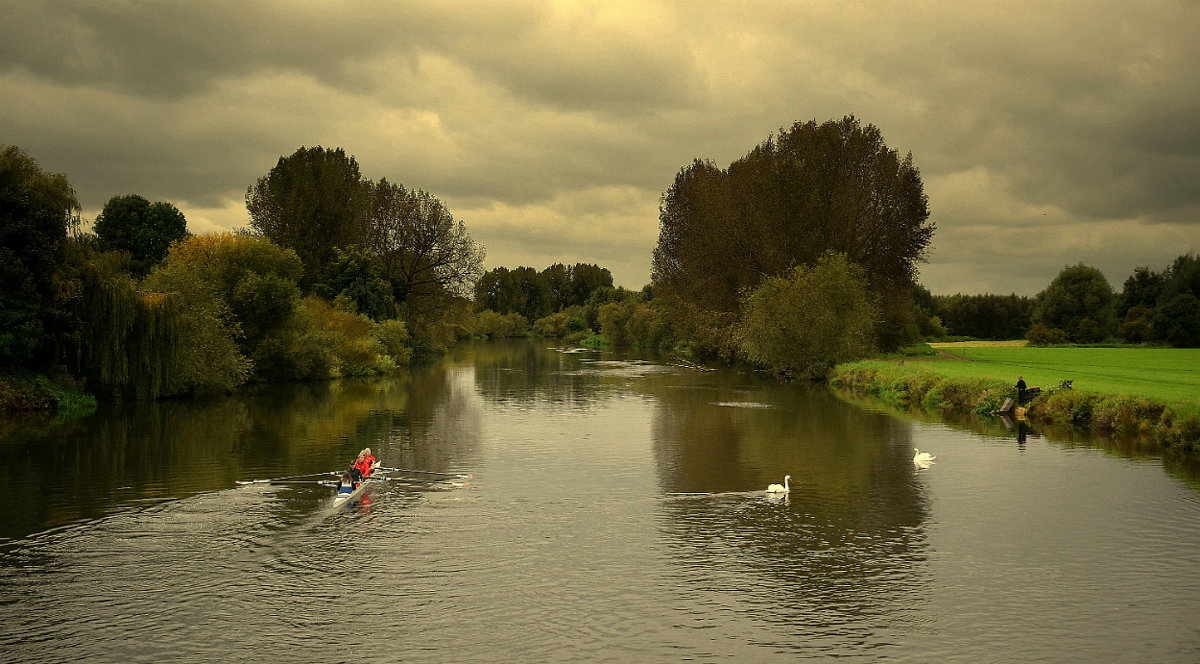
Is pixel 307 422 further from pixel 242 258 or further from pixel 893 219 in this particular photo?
pixel 893 219

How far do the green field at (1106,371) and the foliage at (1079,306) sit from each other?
2878cm

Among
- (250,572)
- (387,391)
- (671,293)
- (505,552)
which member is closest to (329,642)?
(250,572)

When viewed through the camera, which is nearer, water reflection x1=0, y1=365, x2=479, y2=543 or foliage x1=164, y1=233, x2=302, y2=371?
water reflection x1=0, y1=365, x2=479, y2=543

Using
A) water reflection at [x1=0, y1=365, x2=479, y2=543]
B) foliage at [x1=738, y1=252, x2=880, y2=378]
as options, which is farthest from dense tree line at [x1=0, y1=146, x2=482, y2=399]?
foliage at [x1=738, y1=252, x2=880, y2=378]

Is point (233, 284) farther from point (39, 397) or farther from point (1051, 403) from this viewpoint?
point (1051, 403)

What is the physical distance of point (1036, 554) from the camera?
60.2 feet

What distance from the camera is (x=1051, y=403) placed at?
39.2 m

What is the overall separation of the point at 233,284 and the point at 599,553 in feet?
157

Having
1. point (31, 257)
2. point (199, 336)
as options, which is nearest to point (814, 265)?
point (199, 336)

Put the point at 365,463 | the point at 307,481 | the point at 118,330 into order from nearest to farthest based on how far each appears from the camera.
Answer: the point at 365,463
the point at 307,481
the point at 118,330

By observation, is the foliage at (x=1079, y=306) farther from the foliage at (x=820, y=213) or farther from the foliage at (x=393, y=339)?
the foliage at (x=393, y=339)

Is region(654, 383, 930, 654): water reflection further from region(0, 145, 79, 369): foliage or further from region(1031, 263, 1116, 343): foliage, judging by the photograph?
region(1031, 263, 1116, 343): foliage

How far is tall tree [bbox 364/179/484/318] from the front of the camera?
96125 millimetres

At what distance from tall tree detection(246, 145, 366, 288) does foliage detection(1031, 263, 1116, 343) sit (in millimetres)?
84081
